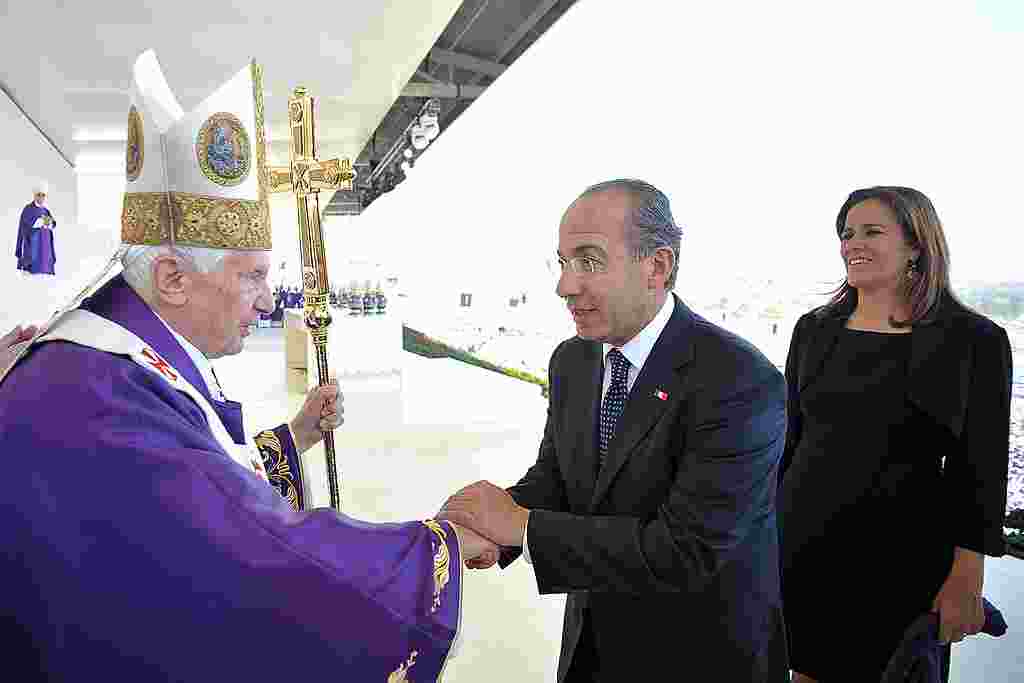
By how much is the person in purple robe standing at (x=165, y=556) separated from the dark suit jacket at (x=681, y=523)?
30 centimetres

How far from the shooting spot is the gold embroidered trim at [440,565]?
3.63 feet

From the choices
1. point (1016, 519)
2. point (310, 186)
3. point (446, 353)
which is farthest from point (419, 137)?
point (1016, 519)

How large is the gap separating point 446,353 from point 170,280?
10.7 m

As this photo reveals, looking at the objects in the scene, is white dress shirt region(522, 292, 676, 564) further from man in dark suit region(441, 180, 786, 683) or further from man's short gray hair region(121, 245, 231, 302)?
man's short gray hair region(121, 245, 231, 302)

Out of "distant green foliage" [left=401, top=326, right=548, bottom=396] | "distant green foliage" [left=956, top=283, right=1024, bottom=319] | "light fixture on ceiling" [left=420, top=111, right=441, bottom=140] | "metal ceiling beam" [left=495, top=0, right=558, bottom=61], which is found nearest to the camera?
"distant green foliage" [left=956, top=283, right=1024, bottom=319]

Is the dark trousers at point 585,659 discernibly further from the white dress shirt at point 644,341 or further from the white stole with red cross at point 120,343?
the white stole with red cross at point 120,343

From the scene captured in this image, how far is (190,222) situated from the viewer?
4.16 feet

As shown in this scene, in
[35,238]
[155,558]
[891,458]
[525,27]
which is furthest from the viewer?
[35,238]

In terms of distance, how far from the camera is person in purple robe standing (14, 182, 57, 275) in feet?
26.6

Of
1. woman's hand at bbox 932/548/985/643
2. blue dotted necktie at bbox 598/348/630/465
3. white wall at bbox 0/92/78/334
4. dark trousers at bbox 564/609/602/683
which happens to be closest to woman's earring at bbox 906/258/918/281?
woman's hand at bbox 932/548/985/643

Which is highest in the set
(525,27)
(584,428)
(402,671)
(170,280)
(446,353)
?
(525,27)

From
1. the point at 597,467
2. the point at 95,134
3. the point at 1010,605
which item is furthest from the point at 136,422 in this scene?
the point at 95,134

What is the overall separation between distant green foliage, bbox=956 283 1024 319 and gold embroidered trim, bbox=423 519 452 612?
2.30 m

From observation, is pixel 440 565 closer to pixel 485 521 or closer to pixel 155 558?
pixel 485 521
